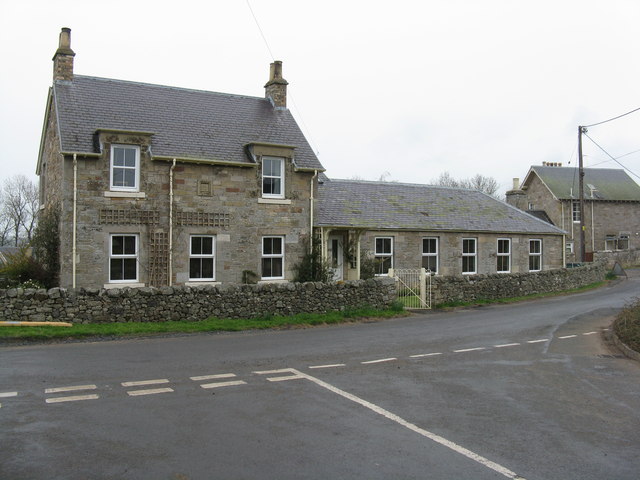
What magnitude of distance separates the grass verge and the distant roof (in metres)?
40.2

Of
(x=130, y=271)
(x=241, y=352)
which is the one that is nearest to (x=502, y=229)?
(x=130, y=271)

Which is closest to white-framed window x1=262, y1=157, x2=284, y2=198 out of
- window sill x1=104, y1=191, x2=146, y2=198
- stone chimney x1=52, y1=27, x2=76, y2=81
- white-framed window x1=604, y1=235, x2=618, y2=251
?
window sill x1=104, y1=191, x2=146, y2=198

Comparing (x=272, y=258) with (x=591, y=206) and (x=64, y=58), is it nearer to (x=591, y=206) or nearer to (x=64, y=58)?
(x=64, y=58)

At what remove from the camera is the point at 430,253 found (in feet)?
96.9

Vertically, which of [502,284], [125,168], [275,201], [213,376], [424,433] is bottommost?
[424,433]

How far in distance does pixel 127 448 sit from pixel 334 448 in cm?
229

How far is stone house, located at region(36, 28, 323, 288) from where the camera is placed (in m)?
20.7

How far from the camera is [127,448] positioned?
6570 millimetres

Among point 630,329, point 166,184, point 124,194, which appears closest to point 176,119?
point 166,184

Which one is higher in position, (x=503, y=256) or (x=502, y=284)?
(x=503, y=256)

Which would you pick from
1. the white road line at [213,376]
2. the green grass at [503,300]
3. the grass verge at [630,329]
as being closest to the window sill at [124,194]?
the green grass at [503,300]

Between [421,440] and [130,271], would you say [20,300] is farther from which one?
[421,440]

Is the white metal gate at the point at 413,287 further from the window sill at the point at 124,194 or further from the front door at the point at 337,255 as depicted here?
the window sill at the point at 124,194

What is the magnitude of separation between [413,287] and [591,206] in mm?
37134
